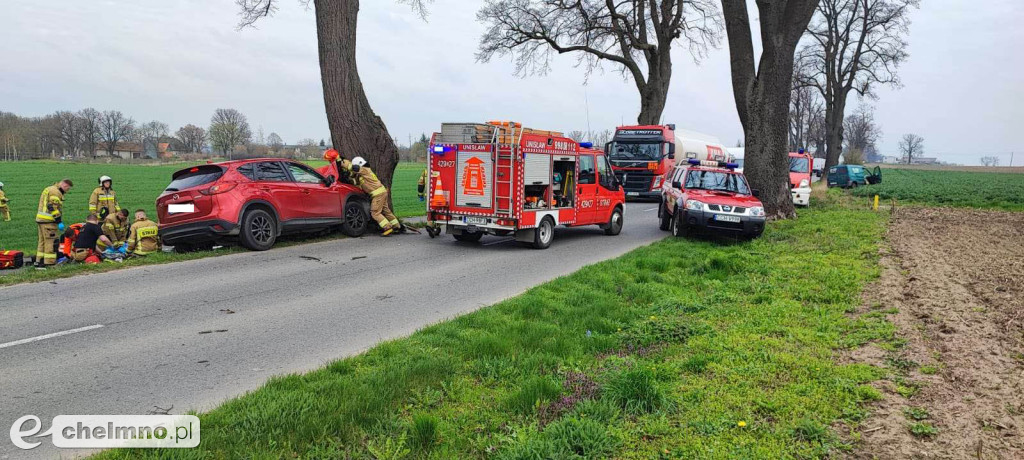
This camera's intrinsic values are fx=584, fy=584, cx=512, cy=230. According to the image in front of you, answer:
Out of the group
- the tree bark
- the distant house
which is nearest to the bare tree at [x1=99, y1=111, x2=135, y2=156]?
the distant house

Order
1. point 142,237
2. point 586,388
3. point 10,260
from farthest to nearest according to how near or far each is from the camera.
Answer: point 142,237, point 10,260, point 586,388

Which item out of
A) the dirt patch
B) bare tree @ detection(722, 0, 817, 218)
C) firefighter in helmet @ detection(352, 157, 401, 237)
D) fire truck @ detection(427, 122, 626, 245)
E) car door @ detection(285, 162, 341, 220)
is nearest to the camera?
the dirt patch

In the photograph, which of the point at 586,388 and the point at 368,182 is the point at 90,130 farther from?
the point at 586,388

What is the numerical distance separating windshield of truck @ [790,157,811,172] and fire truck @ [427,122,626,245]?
15.0 metres

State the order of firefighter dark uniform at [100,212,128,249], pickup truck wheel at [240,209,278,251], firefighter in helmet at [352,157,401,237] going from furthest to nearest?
firefighter in helmet at [352,157,401,237]
firefighter dark uniform at [100,212,128,249]
pickup truck wheel at [240,209,278,251]

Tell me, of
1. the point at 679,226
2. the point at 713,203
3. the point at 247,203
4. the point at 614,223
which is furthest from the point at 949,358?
the point at 247,203

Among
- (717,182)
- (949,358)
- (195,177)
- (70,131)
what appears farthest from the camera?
(70,131)

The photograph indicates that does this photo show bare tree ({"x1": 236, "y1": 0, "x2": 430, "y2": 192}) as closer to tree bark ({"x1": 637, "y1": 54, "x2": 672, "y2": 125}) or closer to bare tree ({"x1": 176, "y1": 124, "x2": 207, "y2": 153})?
tree bark ({"x1": 637, "y1": 54, "x2": 672, "y2": 125})

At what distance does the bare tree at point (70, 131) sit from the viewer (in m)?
84.4

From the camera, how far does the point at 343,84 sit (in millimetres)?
13711

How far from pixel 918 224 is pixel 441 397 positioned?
1570 centimetres

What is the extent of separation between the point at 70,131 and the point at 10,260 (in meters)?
95.4

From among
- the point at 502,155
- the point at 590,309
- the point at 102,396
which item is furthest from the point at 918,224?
the point at 102,396

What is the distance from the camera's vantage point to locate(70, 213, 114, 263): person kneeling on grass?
10094mm
